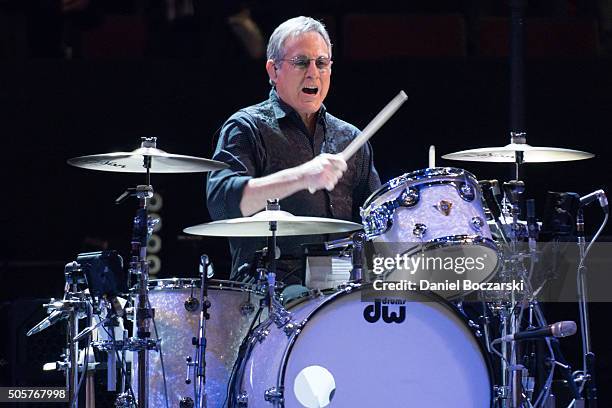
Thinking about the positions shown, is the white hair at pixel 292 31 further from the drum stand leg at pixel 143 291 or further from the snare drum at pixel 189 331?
the snare drum at pixel 189 331

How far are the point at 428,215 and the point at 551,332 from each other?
1.91ft

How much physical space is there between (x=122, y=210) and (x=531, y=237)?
2.31m

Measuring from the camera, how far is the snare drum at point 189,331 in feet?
13.1

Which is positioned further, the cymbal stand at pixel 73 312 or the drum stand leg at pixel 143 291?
the cymbal stand at pixel 73 312

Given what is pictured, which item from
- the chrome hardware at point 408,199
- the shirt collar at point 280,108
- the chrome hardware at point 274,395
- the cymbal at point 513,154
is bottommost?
the chrome hardware at point 274,395

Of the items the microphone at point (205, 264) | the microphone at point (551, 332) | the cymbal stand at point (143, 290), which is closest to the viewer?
the microphone at point (551, 332)

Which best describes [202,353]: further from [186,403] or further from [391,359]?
[391,359]

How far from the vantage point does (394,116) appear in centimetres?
543

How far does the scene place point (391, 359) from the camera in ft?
12.1

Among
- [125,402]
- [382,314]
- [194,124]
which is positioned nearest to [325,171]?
[382,314]

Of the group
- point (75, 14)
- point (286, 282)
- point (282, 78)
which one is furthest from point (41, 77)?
point (286, 282)

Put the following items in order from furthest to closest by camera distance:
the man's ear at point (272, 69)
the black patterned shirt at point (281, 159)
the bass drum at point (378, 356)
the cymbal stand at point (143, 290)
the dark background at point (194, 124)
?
the dark background at point (194, 124)
the man's ear at point (272, 69)
the black patterned shirt at point (281, 159)
the cymbal stand at point (143, 290)
the bass drum at point (378, 356)

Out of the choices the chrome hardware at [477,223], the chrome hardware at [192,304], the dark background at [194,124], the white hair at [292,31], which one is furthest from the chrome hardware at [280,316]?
the dark background at [194,124]

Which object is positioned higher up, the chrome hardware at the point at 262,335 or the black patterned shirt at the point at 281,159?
the black patterned shirt at the point at 281,159
